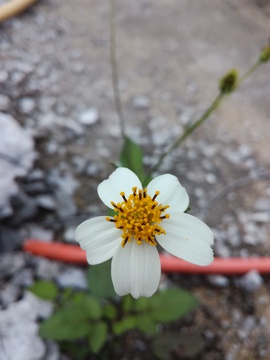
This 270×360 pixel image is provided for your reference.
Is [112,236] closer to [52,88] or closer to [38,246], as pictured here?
[38,246]

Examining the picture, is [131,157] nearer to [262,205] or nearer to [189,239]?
[189,239]

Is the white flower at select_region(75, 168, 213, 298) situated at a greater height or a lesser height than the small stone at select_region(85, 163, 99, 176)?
greater

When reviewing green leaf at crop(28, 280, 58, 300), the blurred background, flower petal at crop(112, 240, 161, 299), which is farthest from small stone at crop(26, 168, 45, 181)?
flower petal at crop(112, 240, 161, 299)

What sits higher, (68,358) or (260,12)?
(260,12)

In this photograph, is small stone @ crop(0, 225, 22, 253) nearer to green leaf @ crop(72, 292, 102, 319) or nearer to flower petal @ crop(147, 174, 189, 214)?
green leaf @ crop(72, 292, 102, 319)

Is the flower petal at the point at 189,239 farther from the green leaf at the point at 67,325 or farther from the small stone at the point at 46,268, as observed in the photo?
the small stone at the point at 46,268

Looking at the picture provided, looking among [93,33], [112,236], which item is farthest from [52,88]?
[112,236]
